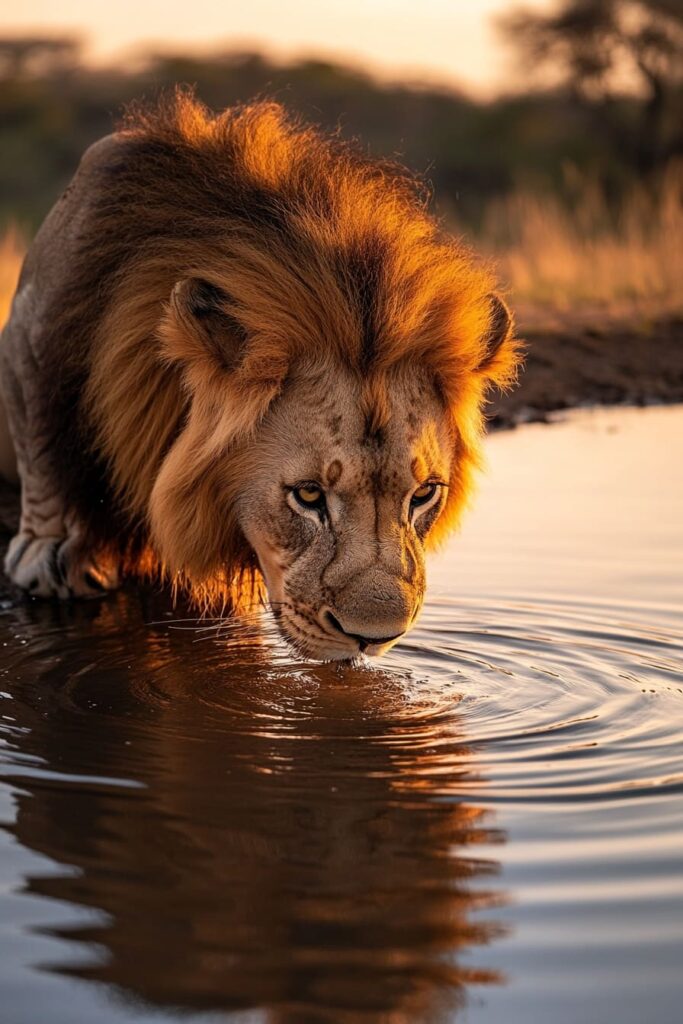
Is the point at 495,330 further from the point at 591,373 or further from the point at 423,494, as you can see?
the point at 591,373

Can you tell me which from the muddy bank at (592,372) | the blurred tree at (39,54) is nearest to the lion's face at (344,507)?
the muddy bank at (592,372)

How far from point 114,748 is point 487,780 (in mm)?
909

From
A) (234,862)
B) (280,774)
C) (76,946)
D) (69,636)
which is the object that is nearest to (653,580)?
(69,636)

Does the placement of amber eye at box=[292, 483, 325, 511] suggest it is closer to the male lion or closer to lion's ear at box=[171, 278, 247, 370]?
the male lion

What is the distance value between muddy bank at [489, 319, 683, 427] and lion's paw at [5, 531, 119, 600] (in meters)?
3.80

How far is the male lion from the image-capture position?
13.1 feet

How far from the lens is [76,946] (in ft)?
9.16

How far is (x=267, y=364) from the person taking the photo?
4.09m

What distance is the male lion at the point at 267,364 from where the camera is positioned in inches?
158

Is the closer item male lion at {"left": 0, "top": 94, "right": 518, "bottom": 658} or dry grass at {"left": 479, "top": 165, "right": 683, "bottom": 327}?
male lion at {"left": 0, "top": 94, "right": 518, "bottom": 658}

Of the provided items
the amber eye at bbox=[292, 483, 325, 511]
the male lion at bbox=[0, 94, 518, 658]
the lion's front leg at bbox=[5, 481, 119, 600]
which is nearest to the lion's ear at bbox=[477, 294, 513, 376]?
the male lion at bbox=[0, 94, 518, 658]

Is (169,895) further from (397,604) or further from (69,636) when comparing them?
(69,636)

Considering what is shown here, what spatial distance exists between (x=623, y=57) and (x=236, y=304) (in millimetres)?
23494

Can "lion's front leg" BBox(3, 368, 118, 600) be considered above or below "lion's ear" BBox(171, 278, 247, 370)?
below
